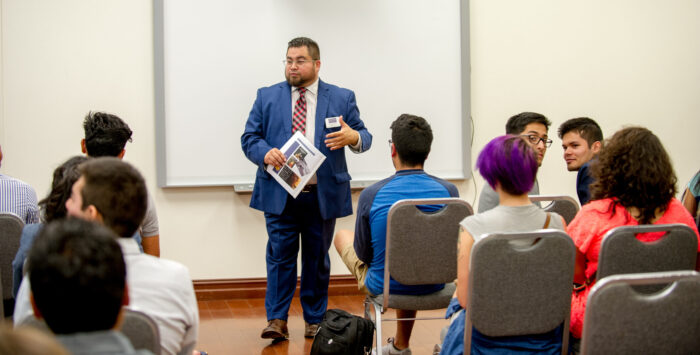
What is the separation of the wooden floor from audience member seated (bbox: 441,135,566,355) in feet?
4.76

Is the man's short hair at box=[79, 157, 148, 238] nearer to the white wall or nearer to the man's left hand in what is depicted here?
the man's left hand

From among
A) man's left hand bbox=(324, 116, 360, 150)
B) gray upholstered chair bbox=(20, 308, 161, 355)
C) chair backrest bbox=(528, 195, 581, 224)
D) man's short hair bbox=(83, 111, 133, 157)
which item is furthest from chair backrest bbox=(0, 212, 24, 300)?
chair backrest bbox=(528, 195, 581, 224)

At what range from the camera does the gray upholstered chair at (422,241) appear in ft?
9.51

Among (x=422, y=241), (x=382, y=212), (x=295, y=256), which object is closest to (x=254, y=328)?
(x=295, y=256)

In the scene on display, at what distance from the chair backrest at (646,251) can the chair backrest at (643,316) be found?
42 centimetres

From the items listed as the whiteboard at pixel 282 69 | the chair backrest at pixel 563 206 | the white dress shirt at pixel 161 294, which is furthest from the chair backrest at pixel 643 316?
the whiteboard at pixel 282 69

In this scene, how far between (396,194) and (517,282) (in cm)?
102

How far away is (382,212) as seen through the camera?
10.0ft

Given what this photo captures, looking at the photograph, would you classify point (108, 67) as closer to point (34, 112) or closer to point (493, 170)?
point (34, 112)

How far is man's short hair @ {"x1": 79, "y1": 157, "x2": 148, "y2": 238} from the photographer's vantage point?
5.71ft

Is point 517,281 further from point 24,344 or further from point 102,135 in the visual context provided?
point 102,135

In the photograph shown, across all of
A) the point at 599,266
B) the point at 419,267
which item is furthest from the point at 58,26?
the point at 599,266

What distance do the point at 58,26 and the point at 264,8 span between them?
53.4 inches

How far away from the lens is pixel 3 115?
456 centimetres
